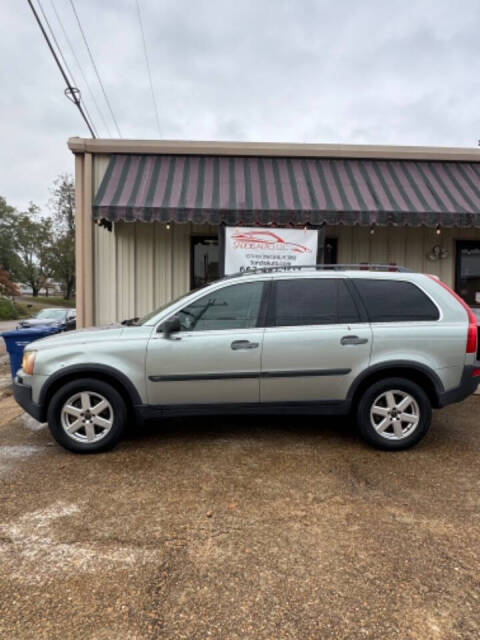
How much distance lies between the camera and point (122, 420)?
4180 millimetres

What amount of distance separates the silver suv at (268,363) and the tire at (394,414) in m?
0.01

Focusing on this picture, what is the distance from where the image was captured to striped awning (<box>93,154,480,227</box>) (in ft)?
22.5

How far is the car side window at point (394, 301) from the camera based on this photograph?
172 inches

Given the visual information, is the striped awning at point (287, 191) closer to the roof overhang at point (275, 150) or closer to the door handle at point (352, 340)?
the roof overhang at point (275, 150)

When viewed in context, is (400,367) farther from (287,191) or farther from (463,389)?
(287,191)

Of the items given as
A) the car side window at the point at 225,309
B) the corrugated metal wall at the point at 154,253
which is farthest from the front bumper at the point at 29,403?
the corrugated metal wall at the point at 154,253

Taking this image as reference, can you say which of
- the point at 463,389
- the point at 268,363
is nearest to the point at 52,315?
the point at 268,363

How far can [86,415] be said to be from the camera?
13.7 ft

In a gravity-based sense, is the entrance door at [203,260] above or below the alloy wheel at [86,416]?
above

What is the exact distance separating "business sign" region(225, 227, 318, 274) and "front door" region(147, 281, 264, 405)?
2.97 meters

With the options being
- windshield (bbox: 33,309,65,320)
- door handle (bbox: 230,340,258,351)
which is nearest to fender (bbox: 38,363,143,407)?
door handle (bbox: 230,340,258,351)

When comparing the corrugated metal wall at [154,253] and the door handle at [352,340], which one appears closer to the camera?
the door handle at [352,340]

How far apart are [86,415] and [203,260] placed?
4590 mm

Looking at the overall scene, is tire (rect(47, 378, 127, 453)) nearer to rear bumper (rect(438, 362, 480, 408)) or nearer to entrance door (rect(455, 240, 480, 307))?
rear bumper (rect(438, 362, 480, 408))
